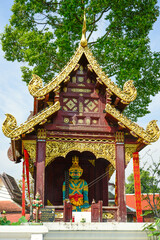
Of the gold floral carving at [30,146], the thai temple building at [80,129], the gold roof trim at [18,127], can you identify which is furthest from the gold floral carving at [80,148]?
the gold roof trim at [18,127]

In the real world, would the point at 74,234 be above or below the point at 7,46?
below

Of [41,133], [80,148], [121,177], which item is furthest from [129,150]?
[41,133]

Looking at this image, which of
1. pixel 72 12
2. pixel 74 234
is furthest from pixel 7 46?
pixel 74 234

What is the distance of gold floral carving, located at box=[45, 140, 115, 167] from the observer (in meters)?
10.4

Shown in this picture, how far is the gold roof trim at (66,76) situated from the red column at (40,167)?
1506 mm

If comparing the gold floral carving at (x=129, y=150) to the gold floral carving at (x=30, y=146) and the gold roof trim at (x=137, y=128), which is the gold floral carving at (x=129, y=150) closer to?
the gold roof trim at (x=137, y=128)

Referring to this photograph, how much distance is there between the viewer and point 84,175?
13.0 meters

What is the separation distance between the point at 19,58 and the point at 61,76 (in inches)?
405

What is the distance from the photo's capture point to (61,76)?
10883mm

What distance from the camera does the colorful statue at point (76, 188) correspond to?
1151 cm

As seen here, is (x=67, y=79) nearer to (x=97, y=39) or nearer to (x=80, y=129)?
(x=80, y=129)

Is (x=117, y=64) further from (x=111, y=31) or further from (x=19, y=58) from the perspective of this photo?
(x=19, y=58)

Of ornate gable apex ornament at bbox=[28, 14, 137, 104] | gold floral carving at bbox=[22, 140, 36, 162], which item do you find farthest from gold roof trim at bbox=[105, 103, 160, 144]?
gold floral carving at bbox=[22, 140, 36, 162]

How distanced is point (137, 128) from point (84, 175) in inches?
140
